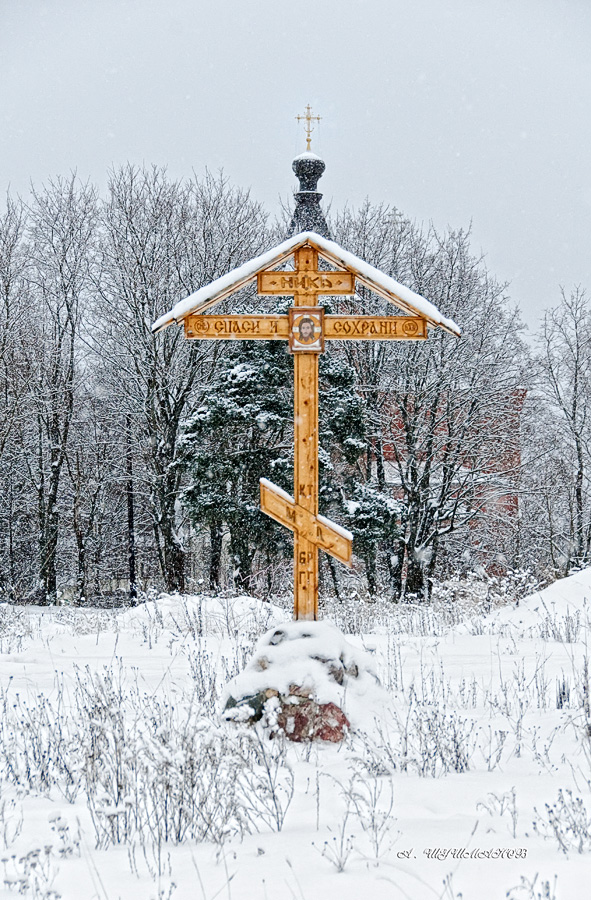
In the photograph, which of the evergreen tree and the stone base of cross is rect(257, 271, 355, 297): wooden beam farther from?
the evergreen tree

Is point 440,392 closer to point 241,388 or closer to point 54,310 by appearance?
point 241,388

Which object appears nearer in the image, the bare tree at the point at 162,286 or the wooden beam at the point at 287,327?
the wooden beam at the point at 287,327

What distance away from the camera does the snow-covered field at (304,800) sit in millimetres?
2646

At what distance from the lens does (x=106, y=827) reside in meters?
3.23

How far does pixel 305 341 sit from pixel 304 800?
3007mm

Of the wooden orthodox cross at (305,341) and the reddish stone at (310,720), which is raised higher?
the wooden orthodox cross at (305,341)

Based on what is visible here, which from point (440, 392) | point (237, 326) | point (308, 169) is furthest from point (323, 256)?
point (308, 169)

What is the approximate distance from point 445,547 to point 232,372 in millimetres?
9375

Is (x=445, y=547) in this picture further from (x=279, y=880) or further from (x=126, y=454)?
(x=279, y=880)

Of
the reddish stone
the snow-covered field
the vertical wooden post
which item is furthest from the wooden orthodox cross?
the snow-covered field

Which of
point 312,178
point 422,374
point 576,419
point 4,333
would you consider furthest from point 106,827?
point 576,419

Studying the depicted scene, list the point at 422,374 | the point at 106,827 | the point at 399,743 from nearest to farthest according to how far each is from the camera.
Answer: the point at 106,827, the point at 399,743, the point at 422,374

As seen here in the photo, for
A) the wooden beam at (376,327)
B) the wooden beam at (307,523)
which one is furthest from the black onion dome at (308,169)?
the wooden beam at (307,523)

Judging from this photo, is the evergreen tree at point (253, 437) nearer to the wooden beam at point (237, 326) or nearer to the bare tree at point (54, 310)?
the bare tree at point (54, 310)
